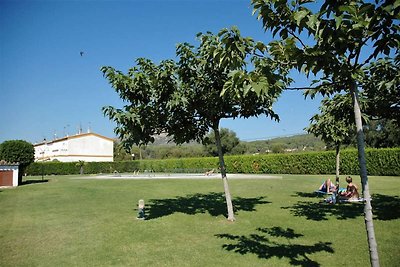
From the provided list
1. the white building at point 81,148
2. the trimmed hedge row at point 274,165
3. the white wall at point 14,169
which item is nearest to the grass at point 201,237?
the white wall at point 14,169

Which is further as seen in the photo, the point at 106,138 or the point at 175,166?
the point at 106,138

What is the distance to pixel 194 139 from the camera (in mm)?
10211

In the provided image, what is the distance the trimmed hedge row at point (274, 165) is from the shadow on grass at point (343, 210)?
56.8 ft

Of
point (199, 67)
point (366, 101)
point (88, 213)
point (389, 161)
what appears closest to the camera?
point (366, 101)

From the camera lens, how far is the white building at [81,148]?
70062 millimetres

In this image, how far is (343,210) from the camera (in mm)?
9977

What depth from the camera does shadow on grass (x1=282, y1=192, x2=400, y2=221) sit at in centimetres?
887

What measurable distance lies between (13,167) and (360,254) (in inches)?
1059

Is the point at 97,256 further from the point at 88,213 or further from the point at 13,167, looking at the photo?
the point at 13,167

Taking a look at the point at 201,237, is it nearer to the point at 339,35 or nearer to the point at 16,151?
the point at 339,35

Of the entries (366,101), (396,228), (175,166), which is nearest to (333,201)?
(396,228)

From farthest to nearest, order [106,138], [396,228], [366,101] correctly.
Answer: [106,138] → [366,101] → [396,228]

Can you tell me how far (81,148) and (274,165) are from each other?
167 feet

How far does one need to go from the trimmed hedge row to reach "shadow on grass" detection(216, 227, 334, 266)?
24.4 metres
